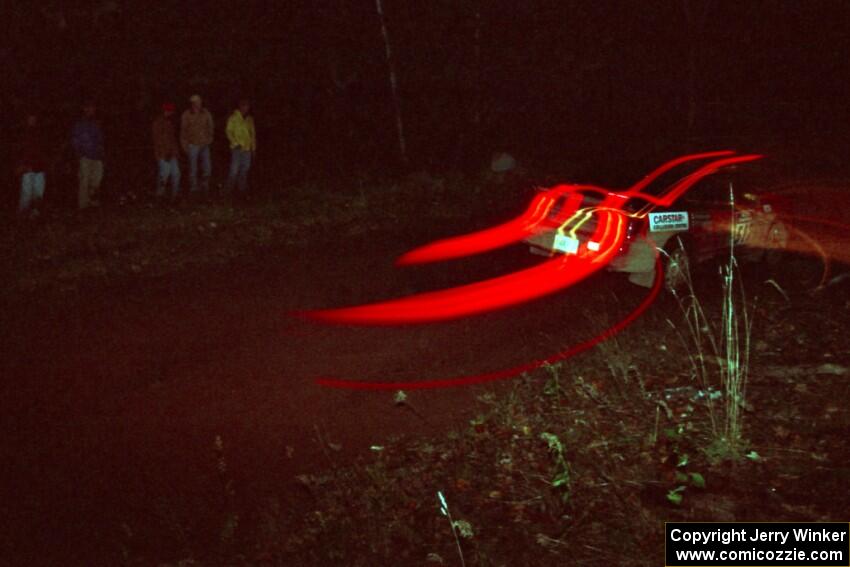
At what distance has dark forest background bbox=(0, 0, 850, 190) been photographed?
21406mm

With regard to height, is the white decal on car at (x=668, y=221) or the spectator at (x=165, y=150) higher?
the spectator at (x=165, y=150)

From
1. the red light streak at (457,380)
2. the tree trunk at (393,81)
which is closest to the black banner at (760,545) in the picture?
the red light streak at (457,380)

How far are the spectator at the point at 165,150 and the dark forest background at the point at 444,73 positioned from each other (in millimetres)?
4147

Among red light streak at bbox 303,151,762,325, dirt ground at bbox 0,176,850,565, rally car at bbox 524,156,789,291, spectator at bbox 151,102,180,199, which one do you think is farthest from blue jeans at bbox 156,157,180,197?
rally car at bbox 524,156,789,291

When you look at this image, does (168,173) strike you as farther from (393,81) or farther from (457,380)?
(457,380)

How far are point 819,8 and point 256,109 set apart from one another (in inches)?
695

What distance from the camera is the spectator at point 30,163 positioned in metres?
14.7

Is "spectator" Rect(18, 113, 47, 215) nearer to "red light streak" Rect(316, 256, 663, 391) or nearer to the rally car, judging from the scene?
the rally car

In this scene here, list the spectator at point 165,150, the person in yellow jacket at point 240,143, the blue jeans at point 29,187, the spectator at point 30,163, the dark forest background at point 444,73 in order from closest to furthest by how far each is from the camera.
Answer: the spectator at point 30,163
the blue jeans at point 29,187
the spectator at point 165,150
the person in yellow jacket at point 240,143
the dark forest background at point 444,73

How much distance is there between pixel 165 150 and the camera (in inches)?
651

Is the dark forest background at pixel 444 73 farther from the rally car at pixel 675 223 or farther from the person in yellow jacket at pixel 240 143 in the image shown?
the rally car at pixel 675 223

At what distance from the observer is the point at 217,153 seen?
22109 millimetres

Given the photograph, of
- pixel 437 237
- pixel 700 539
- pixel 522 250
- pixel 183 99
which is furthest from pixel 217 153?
pixel 700 539

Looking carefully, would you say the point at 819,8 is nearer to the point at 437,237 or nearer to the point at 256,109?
the point at 256,109
